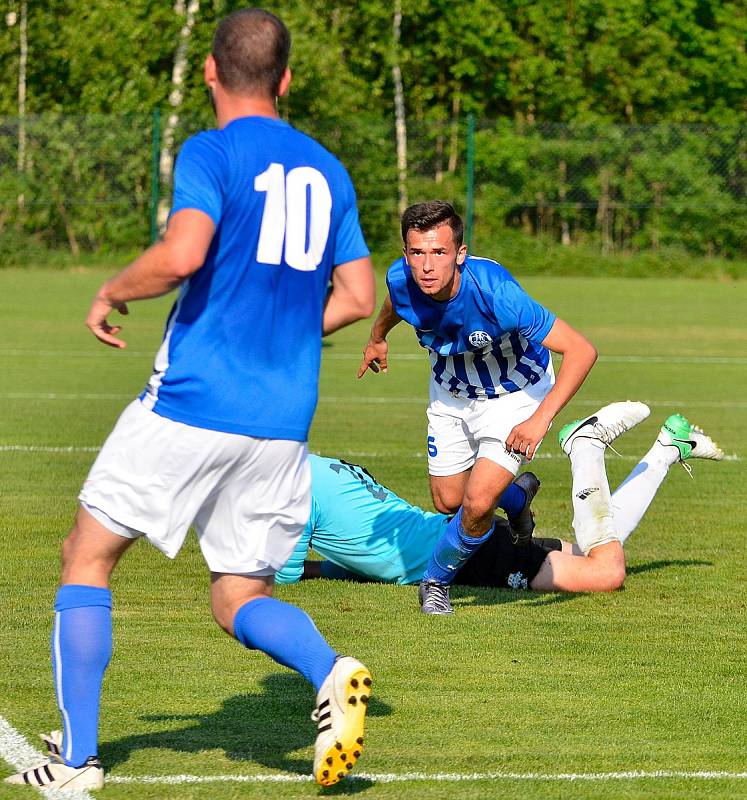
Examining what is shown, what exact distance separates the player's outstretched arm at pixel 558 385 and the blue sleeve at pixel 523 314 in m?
0.04

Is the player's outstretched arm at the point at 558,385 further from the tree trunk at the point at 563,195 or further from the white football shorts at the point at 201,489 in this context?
the tree trunk at the point at 563,195

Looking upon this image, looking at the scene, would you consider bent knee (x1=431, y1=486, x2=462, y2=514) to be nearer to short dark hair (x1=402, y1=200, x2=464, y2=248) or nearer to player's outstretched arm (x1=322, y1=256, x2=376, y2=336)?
short dark hair (x1=402, y1=200, x2=464, y2=248)

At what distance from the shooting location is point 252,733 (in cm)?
506

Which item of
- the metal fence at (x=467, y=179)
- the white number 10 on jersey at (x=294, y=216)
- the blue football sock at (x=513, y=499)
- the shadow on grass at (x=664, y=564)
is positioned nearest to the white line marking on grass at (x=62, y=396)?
the shadow on grass at (x=664, y=564)

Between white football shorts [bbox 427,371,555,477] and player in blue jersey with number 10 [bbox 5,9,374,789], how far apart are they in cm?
282

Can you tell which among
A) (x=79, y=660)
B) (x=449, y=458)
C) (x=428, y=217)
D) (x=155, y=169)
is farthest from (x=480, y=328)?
(x=155, y=169)

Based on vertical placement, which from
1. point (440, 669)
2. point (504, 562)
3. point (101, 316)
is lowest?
point (504, 562)

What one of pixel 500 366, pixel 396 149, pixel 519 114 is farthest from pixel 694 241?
pixel 500 366

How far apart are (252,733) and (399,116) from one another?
35.6 metres

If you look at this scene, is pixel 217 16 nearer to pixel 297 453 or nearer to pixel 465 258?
pixel 465 258

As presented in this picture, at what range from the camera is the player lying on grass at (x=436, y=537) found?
7.25 m

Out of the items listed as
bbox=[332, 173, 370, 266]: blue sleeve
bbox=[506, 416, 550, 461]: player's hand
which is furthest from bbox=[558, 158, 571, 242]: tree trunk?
bbox=[332, 173, 370, 266]: blue sleeve

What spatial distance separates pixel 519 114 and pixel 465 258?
128 ft

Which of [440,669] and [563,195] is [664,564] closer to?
[440,669]
